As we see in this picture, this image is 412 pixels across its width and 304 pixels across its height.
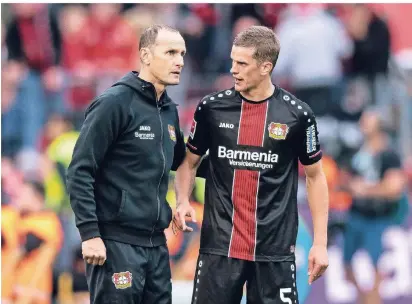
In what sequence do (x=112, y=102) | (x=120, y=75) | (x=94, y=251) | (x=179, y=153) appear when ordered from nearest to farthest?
(x=94, y=251)
(x=112, y=102)
(x=179, y=153)
(x=120, y=75)

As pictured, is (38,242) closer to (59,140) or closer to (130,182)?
(59,140)

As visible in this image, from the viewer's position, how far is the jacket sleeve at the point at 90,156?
20.7ft

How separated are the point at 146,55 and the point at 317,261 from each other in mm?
1730

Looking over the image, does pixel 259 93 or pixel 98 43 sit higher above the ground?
pixel 259 93

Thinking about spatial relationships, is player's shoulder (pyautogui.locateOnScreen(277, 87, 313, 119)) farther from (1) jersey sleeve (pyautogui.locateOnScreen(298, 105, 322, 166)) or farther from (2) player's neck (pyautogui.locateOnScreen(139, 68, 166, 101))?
(2) player's neck (pyautogui.locateOnScreen(139, 68, 166, 101))

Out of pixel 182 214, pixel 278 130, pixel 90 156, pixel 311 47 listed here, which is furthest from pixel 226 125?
pixel 311 47

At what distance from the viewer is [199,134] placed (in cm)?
696

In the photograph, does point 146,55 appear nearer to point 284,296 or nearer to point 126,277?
point 126,277

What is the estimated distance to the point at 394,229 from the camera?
39.9 ft

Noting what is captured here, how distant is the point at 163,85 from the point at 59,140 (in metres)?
6.42

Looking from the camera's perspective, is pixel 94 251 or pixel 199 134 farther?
pixel 199 134

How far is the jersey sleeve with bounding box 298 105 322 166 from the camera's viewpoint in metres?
6.80

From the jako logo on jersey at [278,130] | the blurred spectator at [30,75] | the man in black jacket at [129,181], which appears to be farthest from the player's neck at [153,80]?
the blurred spectator at [30,75]

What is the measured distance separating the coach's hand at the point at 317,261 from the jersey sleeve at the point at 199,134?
990 mm
